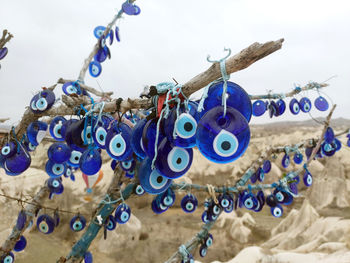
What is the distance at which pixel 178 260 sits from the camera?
144 inches

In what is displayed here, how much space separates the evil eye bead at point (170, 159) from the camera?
109cm

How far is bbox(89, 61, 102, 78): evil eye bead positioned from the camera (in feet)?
12.4

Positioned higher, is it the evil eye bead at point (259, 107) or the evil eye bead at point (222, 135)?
the evil eye bead at point (259, 107)

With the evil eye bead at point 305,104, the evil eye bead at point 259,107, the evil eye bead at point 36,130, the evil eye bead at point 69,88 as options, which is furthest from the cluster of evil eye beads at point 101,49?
the evil eye bead at point 305,104

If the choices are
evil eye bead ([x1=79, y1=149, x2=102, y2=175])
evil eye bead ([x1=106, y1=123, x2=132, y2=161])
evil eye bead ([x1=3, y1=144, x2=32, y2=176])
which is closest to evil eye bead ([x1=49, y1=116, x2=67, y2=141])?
evil eye bead ([x1=3, y1=144, x2=32, y2=176])

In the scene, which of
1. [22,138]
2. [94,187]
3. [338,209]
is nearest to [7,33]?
[22,138]

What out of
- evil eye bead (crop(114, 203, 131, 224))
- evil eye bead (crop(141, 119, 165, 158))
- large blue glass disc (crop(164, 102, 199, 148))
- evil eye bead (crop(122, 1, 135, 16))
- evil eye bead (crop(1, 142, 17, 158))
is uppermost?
evil eye bead (crop(122, 1, 135, 16))

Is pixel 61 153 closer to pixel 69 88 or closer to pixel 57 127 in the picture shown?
pixel 57 127

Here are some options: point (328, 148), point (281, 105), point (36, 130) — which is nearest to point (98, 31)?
point (36, 130)

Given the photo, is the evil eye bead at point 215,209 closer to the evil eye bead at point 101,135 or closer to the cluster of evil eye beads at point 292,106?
the cluster of evil eye beads at point 292,106

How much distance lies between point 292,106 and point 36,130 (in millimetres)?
3715

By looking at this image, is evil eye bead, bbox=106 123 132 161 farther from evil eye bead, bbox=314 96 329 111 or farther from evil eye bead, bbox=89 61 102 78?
evil eye bead, bbox=314 96 329 111

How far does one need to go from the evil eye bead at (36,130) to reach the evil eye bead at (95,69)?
173 centimetres

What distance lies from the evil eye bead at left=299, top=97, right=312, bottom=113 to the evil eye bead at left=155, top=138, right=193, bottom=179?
352 cm
